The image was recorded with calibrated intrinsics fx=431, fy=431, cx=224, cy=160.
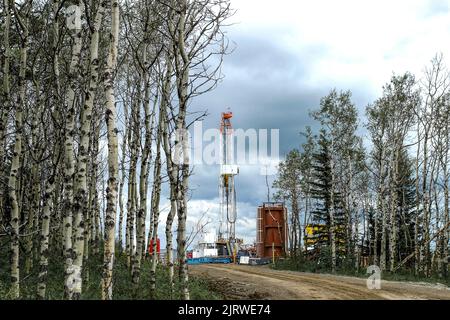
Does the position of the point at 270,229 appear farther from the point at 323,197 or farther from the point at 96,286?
the point at 96,286

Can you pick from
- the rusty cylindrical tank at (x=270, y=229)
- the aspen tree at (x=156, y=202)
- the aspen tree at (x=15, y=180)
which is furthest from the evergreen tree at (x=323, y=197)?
the aspen tree at (x=15, y=180)

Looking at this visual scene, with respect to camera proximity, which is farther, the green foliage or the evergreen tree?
the evergreen tree

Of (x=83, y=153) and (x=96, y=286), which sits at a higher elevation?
(x=83, y=153)

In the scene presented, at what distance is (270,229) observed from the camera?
141 feet

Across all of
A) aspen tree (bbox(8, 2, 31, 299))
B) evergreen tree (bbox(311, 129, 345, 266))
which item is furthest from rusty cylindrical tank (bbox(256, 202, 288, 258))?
aspen tree (bbox(8, 2, 31, 299))

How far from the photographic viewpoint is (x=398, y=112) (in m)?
30.6

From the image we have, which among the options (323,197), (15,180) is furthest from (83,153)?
(323,197)

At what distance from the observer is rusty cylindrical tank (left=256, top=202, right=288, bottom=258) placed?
4244 cm

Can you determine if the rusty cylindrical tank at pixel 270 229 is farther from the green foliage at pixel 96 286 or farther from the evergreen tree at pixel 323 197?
the green foliage at pixel 96 286

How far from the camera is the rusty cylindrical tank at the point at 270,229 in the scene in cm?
4244

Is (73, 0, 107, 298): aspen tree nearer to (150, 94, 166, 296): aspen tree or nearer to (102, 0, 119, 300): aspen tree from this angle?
(102, 0, 119, 300): aspen tree

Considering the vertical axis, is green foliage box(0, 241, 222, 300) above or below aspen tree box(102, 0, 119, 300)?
below

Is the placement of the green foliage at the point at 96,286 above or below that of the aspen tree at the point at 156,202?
below
